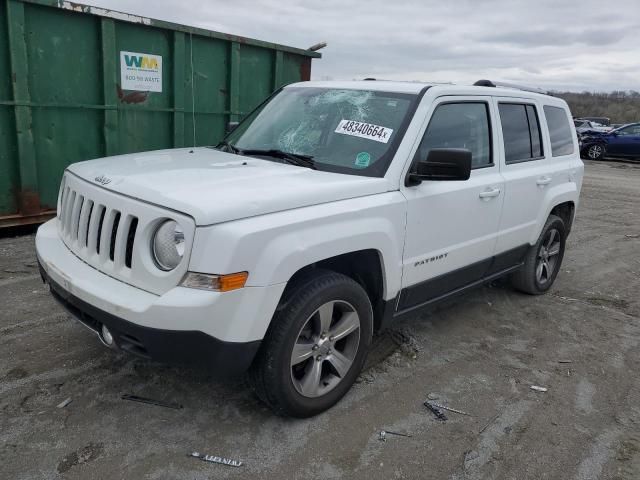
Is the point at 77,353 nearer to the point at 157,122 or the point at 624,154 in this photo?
the point at 157,122

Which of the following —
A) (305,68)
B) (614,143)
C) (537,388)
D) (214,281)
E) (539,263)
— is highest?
(305,68)

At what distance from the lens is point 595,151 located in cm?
2147

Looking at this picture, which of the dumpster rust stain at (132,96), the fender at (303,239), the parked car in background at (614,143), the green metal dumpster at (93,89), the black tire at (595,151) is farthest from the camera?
the black tire at (595,151)

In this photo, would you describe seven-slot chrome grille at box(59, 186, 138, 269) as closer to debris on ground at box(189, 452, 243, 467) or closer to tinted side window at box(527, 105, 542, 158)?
debris on ground at box(189, 452, 243, 467)

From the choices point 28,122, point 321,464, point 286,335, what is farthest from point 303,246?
point 28,122

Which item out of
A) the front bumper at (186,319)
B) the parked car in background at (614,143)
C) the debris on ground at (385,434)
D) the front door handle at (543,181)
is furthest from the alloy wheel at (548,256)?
the parked car in background at (614,143)

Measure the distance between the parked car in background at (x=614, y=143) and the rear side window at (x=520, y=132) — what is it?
60.5ft

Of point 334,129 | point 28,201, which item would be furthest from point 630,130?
point 28,201

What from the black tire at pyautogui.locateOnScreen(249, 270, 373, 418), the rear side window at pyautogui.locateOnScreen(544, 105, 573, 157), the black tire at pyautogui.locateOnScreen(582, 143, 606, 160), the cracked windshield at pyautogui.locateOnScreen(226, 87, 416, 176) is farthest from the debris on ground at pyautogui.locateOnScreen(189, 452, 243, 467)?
the black tire at pyautogui.locateOnScreen(582, 143, 606, 160)

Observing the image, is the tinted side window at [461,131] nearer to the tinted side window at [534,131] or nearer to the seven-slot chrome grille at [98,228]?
the tinted side window at [534,131]

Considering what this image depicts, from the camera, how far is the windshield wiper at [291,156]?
3.48 metres

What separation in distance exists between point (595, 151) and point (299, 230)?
21813mm

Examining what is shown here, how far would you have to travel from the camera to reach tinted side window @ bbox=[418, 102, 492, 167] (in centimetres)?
365

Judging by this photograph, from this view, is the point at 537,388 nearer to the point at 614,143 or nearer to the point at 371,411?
the point at 371,411
